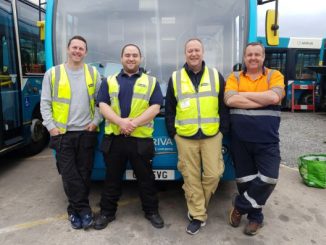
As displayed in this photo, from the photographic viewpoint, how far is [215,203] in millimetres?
4156

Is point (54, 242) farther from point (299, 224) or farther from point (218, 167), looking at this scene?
point (299, 224)

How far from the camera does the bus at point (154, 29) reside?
12.7 feet

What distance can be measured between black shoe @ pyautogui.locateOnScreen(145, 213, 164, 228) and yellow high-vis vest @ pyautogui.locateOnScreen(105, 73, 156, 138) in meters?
0.88

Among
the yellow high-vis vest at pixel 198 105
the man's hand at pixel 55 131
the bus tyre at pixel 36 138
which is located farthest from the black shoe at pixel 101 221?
the bus tyre at pixel 36 138

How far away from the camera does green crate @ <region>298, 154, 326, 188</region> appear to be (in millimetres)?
4641

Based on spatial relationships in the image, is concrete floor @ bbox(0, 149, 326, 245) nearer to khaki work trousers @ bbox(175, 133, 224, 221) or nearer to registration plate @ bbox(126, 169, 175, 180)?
khaki work trousers @ bbox(175, 133, 224, 221)

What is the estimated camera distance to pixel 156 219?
3574mm

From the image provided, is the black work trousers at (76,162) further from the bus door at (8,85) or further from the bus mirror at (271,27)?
the bus mirror at (271,27)

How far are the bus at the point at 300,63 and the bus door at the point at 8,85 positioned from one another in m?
9.93

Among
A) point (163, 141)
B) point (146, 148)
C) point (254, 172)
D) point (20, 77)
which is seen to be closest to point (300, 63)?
point (20, 77)

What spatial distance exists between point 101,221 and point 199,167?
44.4 inches

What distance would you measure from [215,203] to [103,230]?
1.40 metres

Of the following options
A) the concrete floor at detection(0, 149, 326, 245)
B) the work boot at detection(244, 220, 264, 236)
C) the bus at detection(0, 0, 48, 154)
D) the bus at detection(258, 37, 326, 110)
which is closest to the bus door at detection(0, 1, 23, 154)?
the bus at detection(0, 0, 48, 154)

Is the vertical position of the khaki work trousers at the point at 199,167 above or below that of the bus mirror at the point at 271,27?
below
